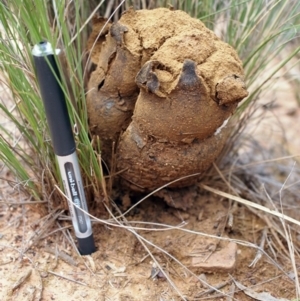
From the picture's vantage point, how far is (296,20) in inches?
58.3

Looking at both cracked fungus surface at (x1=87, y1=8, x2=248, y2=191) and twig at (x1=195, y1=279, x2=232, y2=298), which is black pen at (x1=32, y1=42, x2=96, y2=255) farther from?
twig at (x1=195, y1=279, x2=232, y2=298)

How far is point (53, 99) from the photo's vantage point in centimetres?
99

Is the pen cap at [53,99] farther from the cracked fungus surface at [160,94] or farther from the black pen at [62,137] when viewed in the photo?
the cracked fungus surface at [160,94]

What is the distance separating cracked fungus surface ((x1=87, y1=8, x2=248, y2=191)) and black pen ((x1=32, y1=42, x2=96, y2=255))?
161mm

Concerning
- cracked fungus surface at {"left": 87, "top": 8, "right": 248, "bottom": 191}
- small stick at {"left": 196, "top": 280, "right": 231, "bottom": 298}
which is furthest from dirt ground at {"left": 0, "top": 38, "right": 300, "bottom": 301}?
cracked fungus surface at {"left": 87, "top": 8, "right": 248, "bottom": 191}

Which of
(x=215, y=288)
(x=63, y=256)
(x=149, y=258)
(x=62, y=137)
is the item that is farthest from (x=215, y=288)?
(x=62, y=137)

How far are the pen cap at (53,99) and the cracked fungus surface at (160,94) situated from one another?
6.9 inches

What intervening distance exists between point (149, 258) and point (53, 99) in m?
0.49

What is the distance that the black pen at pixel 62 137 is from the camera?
37.2 inches

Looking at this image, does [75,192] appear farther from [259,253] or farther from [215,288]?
[259,253]

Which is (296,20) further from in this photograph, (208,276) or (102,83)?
(208,276)

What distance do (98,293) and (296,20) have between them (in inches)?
38.4

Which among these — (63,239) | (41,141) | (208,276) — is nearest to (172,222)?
(208,276)

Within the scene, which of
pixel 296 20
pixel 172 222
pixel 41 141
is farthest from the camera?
pixel 296 20
